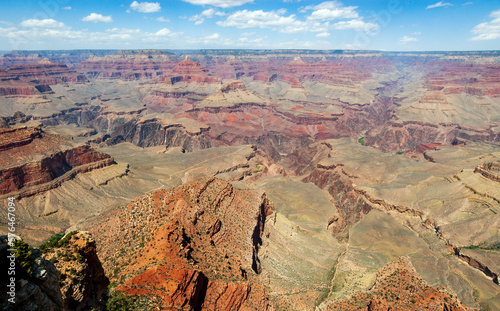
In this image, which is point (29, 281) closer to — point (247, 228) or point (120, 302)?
point (120, 302)

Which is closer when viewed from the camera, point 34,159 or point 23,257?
point 23,257

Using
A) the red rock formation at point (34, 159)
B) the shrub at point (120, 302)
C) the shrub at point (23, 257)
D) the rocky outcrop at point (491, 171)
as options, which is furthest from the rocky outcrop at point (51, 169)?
the rocky outcrop at point (491, 171)

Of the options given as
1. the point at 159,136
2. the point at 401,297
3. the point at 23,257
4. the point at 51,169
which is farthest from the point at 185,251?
the point at 159,136

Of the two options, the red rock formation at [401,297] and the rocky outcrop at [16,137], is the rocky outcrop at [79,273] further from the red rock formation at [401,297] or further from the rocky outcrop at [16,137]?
the rocky outcrop at [16,137]

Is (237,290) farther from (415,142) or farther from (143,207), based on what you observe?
(415,142)

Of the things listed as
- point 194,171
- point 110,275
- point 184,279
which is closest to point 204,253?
point 184,279

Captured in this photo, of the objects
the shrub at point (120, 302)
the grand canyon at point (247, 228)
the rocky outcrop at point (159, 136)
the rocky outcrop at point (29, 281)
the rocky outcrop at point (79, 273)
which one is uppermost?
the rocky outcrop at point (29, 281)

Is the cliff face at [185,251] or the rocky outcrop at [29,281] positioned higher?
the rocky outcrop at [29,281]

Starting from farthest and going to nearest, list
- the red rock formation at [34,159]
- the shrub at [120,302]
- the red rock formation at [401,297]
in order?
the red rock formation at [34,159], the red rock formation at [401,297], the shrub at [120,302]
